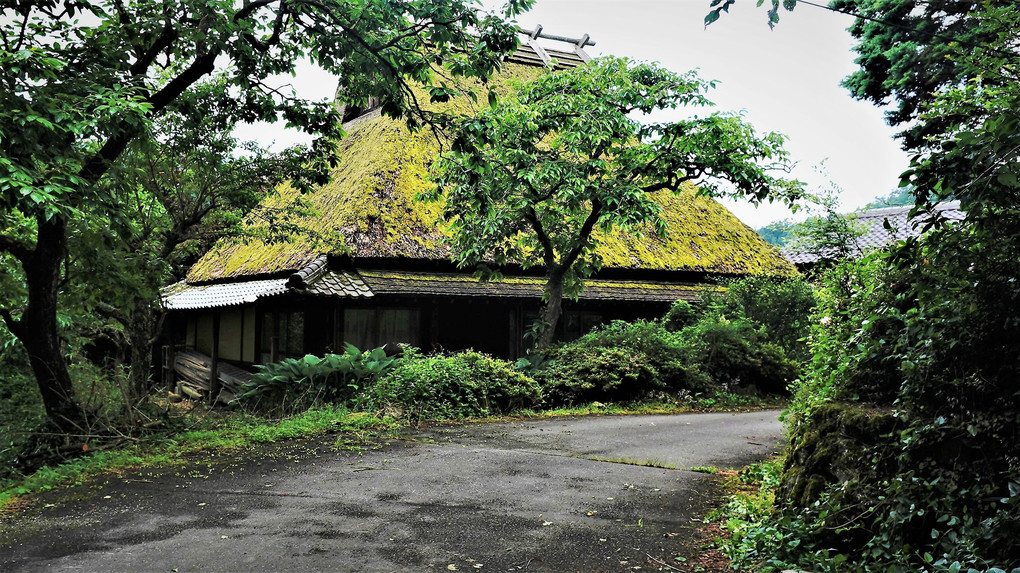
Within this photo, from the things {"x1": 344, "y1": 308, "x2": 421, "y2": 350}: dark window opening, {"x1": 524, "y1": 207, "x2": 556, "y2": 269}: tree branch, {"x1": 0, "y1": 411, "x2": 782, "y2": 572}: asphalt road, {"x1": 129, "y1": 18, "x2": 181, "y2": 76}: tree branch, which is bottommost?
{"x1": 0, "y1": 411, "x2": 782, "y2": 572}: asphalt road

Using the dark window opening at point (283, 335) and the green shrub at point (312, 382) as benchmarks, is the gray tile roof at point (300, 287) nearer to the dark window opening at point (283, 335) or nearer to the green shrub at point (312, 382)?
the dark window opening at point (283, 335)

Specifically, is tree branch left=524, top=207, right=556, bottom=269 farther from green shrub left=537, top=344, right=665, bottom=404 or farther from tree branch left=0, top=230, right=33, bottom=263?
tree branch left=0, top=230, right=33, bottom=263

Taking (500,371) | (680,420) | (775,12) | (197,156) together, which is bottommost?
(680,420)

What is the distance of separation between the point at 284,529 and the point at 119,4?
587 centimetres

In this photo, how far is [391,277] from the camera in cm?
1403

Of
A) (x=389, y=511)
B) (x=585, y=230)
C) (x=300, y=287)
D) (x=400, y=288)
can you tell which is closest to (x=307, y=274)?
(x=300, y=287)

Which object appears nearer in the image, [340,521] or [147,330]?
[340,521]

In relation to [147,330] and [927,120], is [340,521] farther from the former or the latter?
[147,330]

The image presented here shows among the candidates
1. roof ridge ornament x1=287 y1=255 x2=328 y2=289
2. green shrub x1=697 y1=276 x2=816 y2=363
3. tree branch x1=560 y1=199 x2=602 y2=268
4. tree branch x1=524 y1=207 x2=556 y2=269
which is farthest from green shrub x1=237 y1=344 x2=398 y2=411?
green shrub x1=697 y1=276 x2=816 y2=363

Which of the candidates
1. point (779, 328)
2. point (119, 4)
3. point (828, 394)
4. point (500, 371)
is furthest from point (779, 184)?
point (119, 4)

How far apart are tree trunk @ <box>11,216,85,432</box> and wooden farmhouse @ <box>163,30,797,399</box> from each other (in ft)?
16.0

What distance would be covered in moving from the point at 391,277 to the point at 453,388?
13.9ft

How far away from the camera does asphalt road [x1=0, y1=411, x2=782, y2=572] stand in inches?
160

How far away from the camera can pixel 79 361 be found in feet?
36.1
